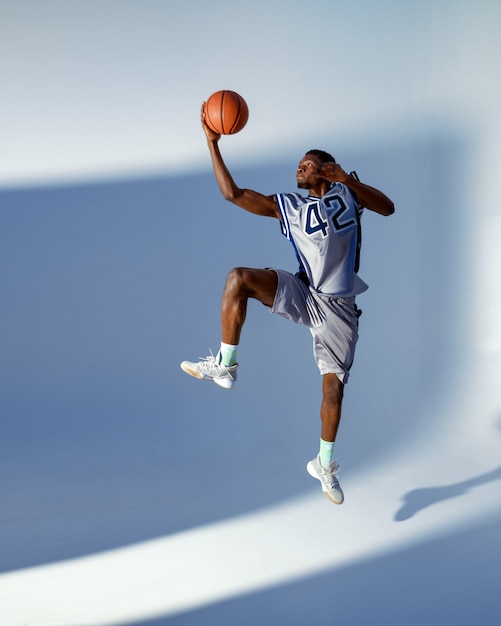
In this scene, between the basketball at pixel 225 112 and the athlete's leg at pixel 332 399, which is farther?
the athlete's leg at pixel 332 399

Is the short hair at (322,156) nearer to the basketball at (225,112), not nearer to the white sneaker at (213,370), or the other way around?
the basketball at (225,112)

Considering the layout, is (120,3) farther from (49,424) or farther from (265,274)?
(265,274)

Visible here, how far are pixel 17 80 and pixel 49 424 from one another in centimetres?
240

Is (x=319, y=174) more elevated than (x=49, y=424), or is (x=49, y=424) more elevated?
(x=319, y=174)

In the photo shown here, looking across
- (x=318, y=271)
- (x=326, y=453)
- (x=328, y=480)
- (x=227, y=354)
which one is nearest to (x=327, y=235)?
(x=318, y=271)

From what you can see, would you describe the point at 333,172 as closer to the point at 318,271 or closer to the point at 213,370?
the point at 318,271

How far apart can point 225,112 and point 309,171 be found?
18.1 inches

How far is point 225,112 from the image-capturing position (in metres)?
3.84

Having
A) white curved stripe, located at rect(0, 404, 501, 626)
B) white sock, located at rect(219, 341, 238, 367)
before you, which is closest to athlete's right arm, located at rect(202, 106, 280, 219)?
white sock, located at rect(219, 341, 238, 367)

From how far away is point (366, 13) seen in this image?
21.3 feet

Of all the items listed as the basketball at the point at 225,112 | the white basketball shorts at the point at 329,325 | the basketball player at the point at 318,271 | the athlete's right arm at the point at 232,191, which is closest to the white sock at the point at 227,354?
the basketball player at the point at 318,271

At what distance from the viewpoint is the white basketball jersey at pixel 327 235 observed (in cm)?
398

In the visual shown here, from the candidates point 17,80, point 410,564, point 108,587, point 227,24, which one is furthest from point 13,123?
→ point 410,564

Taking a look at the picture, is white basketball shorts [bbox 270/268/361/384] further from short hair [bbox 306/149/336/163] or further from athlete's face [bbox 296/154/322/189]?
short hair [bbox 306/149/336/163]
